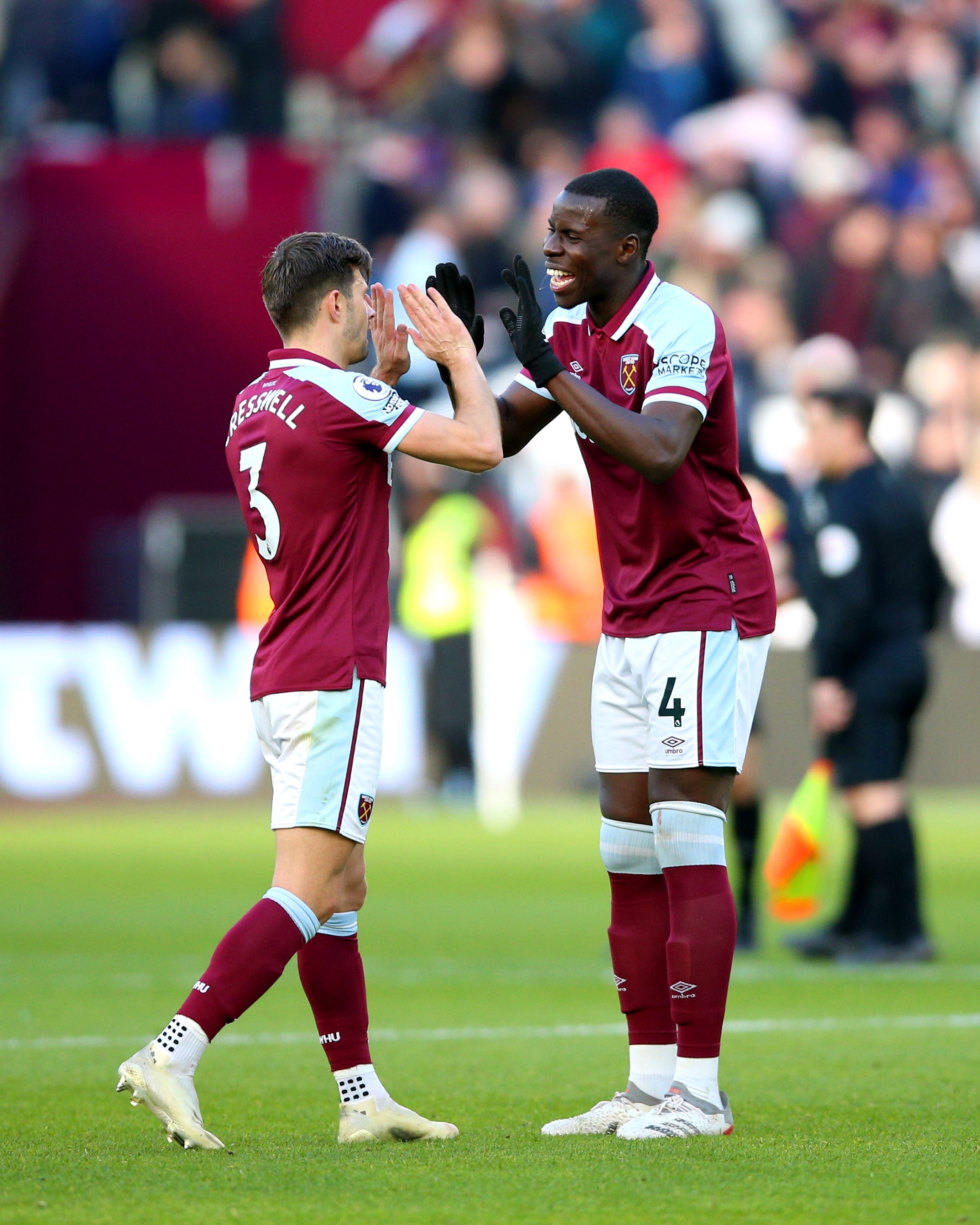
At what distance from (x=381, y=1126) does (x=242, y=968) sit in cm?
54

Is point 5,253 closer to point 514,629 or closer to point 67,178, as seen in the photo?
point 67,178

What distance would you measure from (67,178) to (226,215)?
1.40 metres

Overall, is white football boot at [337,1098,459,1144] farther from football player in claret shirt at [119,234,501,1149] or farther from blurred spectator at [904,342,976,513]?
blurred spectator at [904,342,976,513]

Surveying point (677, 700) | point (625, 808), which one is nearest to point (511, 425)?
point (677, 700)

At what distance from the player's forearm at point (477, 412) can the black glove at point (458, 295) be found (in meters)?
0.17

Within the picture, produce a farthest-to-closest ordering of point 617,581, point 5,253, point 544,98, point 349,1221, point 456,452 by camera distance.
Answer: point 544,98
point 5,253
point 617,581
point 456,452
point 349,1221

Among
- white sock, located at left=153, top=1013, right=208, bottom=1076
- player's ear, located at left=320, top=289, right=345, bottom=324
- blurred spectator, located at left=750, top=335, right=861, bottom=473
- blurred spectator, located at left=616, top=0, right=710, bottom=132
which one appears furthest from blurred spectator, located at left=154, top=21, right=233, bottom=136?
white sock, located at left=153, top=1013, right=208, bottom=1076

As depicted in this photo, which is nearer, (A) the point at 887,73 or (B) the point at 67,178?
(B) the point at 67,178

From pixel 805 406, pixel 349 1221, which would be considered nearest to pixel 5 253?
pixel 805 406

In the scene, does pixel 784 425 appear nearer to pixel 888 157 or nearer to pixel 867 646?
pixel 888 157

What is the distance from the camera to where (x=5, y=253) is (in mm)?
18016

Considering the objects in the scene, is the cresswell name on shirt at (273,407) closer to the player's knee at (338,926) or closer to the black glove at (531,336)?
the black glove at (531,336)

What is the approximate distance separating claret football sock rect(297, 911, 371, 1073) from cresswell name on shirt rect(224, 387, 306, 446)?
1126 mm

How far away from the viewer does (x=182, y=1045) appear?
441cm
